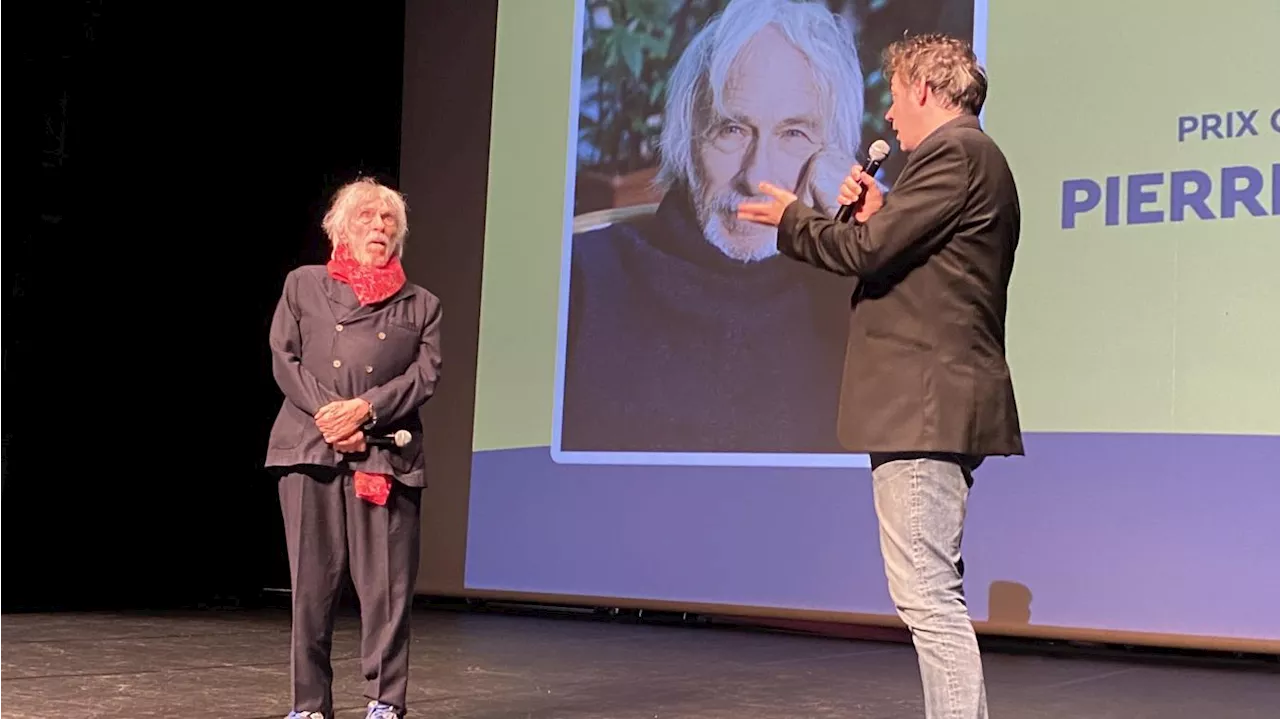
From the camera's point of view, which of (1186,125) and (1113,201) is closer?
(1186,125)

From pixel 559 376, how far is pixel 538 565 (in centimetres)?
72

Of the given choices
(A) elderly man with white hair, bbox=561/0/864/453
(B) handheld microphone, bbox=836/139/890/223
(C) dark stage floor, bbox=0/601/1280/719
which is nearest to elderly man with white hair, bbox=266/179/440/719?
(C) dark stage floor, bbox=0/601/1280/719

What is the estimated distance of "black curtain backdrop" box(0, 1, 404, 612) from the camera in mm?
5105

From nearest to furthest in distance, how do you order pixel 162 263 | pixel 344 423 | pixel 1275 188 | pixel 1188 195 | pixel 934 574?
pixel 934 574 → pixel 344 423 → pixel 1275 188 → pixel 1188 195 → pixel 162 263

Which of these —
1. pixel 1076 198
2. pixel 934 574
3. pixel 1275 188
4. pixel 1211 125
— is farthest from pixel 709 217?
pixel 934 574

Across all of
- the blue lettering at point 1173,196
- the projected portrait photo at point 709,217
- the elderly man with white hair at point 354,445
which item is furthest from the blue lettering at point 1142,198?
the elderly man with white hair at point 354,445

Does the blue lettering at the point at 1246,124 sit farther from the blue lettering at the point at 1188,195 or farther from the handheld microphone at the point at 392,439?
the handheld microphone at the point at 392,439

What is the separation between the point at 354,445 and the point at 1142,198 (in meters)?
2.57

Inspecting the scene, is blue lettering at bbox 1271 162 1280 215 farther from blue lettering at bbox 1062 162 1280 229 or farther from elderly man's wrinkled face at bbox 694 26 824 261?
elderly man's wrinkled face at bbox 694 26 824 261

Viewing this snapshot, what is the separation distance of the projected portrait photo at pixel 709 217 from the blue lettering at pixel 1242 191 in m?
0.86

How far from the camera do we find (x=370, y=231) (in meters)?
2.48

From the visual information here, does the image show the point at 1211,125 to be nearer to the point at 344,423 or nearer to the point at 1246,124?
the point at 1246,124

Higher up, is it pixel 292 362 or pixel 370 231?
pixel 370 231

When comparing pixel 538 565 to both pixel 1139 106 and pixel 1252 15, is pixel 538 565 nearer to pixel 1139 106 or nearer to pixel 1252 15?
pixel 1139 106
